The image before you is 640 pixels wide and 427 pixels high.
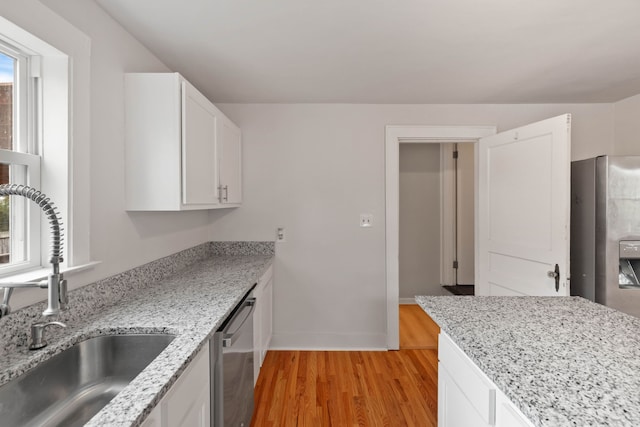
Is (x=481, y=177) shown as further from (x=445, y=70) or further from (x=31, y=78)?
(x=31, y=78)

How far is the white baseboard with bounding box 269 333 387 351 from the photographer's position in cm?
291

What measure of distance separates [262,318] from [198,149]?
4.33 ft

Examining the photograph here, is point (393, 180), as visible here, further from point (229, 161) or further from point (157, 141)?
point (157, 141)

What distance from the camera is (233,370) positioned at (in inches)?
59.2

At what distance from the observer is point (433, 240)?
4.23 meters

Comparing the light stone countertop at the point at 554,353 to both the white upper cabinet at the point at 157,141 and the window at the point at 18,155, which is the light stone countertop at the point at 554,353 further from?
the window at the point at 18,155

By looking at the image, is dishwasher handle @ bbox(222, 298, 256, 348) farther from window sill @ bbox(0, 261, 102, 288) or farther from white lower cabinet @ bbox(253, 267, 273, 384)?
window sill @ bbox(0, 261, 102, 288)

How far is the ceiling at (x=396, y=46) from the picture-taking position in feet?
4.92

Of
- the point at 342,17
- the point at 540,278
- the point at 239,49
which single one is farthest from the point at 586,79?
the point at 239,49

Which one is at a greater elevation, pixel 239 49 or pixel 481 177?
pixel 239 49

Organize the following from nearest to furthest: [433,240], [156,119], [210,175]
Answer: [156,119]
[210,175]
[433,240]

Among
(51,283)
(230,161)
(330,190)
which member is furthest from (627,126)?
(51,283)

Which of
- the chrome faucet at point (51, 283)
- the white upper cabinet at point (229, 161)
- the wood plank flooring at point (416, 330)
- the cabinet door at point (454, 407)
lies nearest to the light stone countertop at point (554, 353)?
the cabinet door at point (454, 407)

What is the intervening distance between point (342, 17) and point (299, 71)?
0.69m
